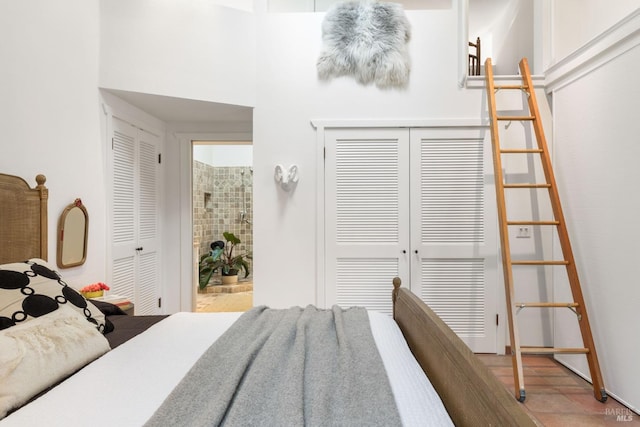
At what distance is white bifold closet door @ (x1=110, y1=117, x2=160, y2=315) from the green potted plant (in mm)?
1971

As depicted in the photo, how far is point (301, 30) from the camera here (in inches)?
119

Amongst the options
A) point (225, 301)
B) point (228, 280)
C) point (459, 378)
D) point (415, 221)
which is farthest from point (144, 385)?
point (228, 280)

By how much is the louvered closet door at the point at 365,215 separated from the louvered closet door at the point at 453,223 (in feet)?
0.39

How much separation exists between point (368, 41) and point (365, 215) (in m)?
1.48

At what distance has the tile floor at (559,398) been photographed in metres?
2.01

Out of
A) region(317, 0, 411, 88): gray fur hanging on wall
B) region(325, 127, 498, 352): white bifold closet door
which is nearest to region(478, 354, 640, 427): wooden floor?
region(325, 127, 498, 352): white bifold closet door

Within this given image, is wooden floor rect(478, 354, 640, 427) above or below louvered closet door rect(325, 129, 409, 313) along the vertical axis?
below

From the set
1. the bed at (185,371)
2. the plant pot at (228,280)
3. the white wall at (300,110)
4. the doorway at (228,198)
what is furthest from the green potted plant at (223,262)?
the bed at (185,371)

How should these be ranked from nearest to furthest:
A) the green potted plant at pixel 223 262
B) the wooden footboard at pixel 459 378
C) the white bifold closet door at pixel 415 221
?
1. the wooden footboard at pixel 459 378
2. the white bifold closet door at pixel 415 221
3. the green potted plant at pixel 223 262

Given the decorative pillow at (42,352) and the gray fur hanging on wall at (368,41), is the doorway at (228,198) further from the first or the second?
the decorative pillow at (42,352)

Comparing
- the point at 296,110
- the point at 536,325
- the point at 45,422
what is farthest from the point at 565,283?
the point at 45,422

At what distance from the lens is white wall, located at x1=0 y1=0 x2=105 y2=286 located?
76.5 inches

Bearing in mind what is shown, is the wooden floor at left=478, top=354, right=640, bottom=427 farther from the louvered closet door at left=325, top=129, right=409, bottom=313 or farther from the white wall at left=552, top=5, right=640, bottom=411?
the louvered closet door at left=325, top=129, right=409, bottom=313

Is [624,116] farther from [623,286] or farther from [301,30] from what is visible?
[301,30]
